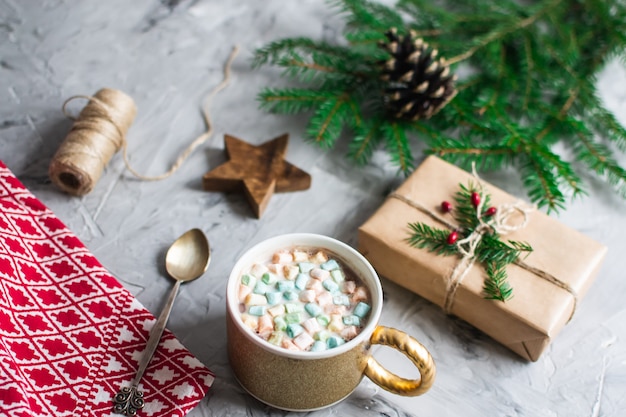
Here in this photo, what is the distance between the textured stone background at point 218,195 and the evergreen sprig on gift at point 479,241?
0.10 m

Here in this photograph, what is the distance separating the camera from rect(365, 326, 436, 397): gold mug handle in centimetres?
83

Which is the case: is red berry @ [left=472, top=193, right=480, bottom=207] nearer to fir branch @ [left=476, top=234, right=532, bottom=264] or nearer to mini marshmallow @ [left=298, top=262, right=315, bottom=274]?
fir branch @ [left=476, top=234, right=532, bottom=264]

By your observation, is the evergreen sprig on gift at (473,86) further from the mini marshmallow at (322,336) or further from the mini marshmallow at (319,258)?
the mini marshmallow at (322,336)

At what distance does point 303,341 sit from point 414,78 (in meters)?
0.61

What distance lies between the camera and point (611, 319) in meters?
1.07

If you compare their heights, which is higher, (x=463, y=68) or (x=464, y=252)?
(x=463, y=68)

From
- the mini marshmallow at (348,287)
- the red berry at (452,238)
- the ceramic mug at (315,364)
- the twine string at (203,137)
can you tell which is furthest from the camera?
the twine string at (203,137)

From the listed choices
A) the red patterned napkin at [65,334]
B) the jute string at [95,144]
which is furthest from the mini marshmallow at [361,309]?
the jute string at [95,144]

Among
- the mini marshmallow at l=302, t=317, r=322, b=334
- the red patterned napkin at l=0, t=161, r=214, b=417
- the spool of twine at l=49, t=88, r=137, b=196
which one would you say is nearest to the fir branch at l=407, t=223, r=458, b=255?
the mini marshmallow at l=302, t=317, r=322, b=334

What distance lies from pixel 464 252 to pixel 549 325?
16 cm

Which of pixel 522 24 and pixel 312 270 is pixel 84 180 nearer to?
pixel 312 270

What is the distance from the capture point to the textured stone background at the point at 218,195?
0.97m

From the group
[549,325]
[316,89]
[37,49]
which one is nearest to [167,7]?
[37,49]

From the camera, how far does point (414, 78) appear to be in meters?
1.24
